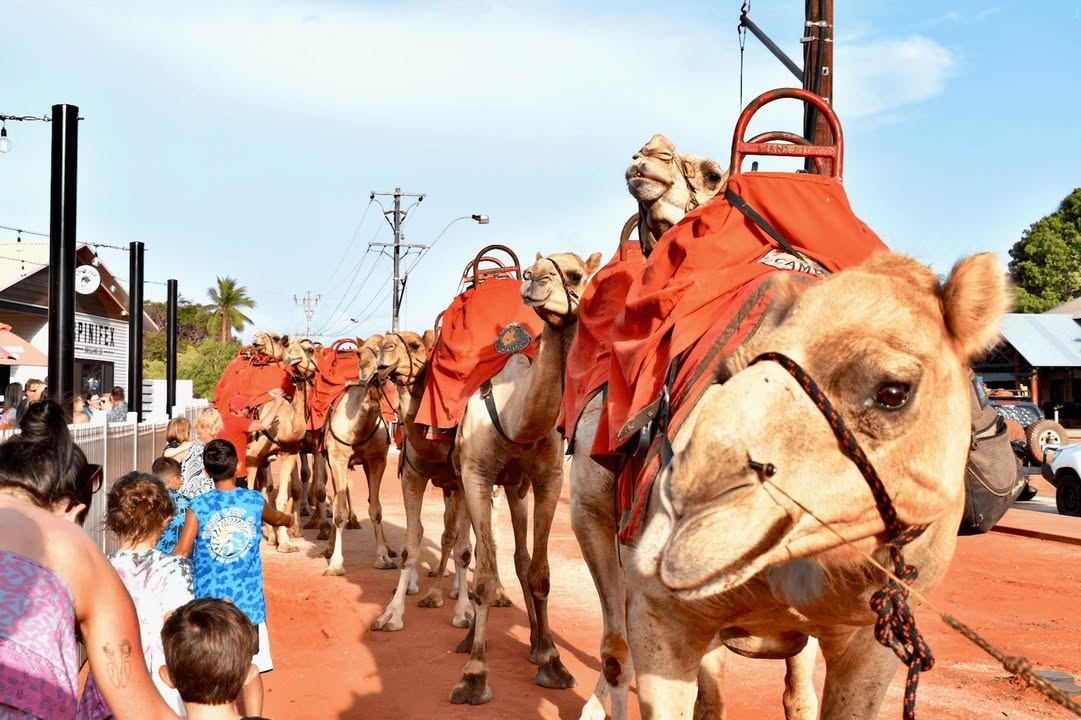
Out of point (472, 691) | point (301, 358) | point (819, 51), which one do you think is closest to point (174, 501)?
point (472, 691)

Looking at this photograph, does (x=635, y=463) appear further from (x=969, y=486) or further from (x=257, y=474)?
(x=257, y=474)

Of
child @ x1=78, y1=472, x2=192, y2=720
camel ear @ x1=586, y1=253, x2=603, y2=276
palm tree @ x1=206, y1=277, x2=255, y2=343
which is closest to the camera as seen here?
child @ x1=78, y1=472, x2=192, y2=720

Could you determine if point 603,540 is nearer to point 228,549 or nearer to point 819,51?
point 228,549

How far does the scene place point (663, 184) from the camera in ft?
16.3

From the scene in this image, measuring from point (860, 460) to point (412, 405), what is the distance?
7976 mm

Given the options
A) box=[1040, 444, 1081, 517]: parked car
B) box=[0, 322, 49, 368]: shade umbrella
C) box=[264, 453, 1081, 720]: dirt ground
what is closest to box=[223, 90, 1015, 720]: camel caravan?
box=[264, 453, 1081, 720]: dirt ground

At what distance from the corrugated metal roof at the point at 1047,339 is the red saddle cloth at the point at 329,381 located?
107 feet

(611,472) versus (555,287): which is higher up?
(555,287)

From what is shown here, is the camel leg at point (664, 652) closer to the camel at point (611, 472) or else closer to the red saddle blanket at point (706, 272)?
the red saddle blanket at point (706, 272)

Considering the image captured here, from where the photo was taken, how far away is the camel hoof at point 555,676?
7227mm

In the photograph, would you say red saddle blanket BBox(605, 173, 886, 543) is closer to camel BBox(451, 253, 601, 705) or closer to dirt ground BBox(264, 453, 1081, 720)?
camel BBox(451, 253, 601, 705)

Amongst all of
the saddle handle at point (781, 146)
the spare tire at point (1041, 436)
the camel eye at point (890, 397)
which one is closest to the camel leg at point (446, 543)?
the saddle handle at point (781, 146)

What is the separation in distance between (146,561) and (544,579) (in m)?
3.35

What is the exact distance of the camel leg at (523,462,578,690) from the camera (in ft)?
23.7
